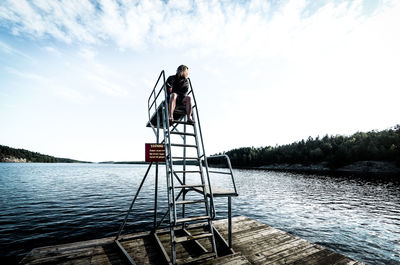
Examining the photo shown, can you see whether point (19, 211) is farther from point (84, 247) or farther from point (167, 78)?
point (167, 78)

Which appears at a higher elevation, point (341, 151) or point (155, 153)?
point (341, 151)

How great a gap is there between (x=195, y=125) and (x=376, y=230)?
48.7ft

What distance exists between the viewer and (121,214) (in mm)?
14445

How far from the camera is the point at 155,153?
5039 mm

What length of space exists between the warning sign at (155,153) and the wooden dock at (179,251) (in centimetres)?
251

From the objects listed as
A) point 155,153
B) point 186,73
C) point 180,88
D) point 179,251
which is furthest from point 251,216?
point 186,73

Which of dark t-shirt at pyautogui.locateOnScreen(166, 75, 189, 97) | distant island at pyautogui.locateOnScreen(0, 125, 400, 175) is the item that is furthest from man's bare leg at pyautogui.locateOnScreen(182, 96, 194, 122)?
distant island at pyautogui.locateOnScreen(0, 125, 400, 175)

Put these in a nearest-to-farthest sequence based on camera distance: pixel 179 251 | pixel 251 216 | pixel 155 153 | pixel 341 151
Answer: pixel 155 153
pixel 179 251
pixel 251 216
pixel 341 151

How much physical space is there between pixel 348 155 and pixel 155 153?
331ft

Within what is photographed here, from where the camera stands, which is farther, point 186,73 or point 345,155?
point 345,155

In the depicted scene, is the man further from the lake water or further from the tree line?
the tree line

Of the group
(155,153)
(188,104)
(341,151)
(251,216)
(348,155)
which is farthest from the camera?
(341,151)

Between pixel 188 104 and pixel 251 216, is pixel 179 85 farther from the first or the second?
pixel 251 216

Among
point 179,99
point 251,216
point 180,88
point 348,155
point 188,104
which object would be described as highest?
point 180,88
